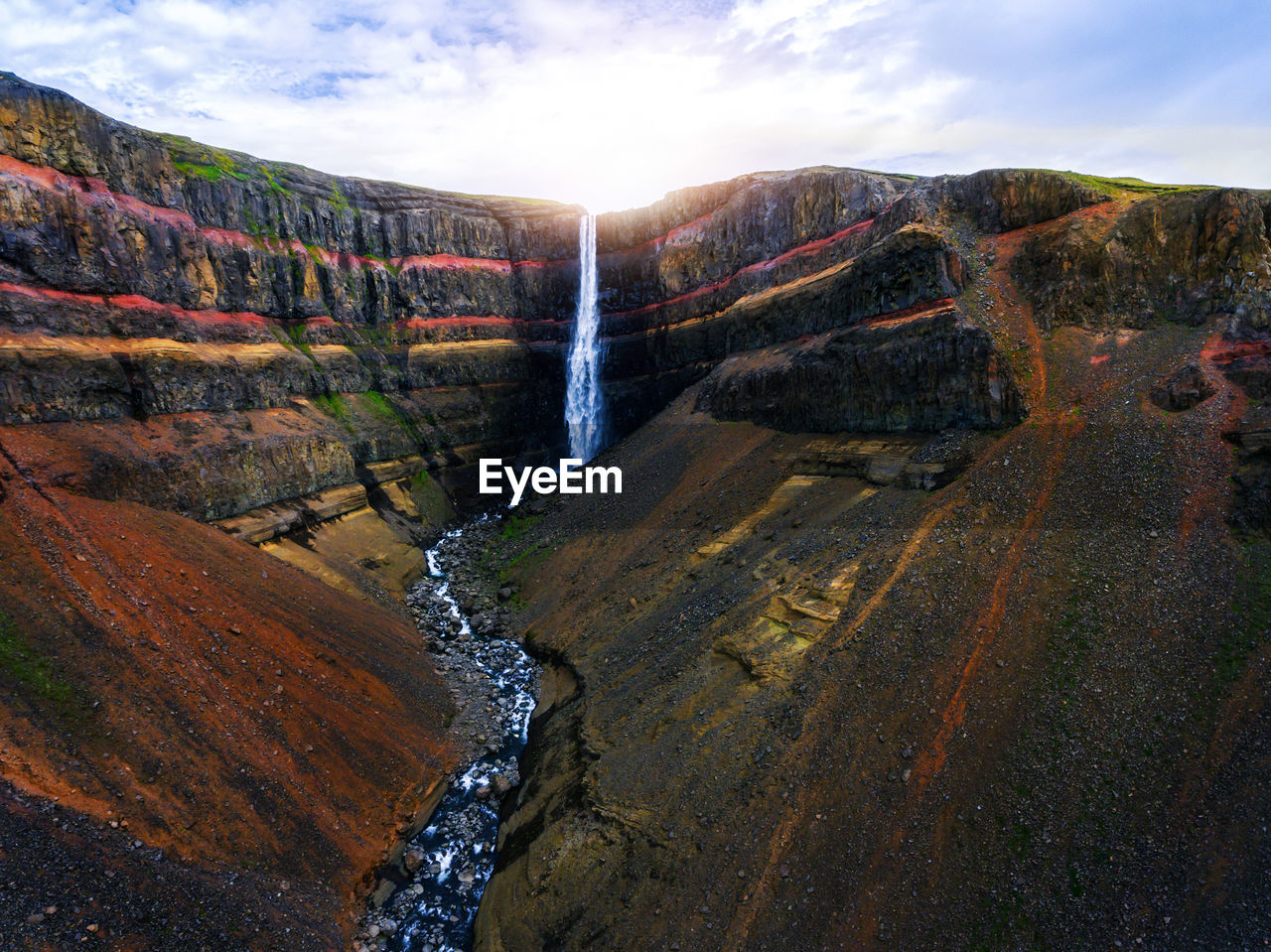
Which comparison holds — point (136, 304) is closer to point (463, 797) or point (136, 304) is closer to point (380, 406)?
point (380, 406)

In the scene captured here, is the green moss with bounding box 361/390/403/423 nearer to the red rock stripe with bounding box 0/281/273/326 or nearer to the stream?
the red rock stripe with bounding box 0/281/273/326

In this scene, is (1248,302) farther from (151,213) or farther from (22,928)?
(151,213)

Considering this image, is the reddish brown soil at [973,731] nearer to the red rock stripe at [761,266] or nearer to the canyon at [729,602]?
the canyon at [729,602]

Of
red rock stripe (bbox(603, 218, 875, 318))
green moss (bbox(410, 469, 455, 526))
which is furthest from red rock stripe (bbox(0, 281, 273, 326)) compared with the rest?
red rock stripe (bbox(603, 218, 875, 318))

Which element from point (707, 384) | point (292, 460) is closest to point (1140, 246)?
point (707, 384)

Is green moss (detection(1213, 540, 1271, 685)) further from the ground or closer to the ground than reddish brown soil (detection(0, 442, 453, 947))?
further from the ground
